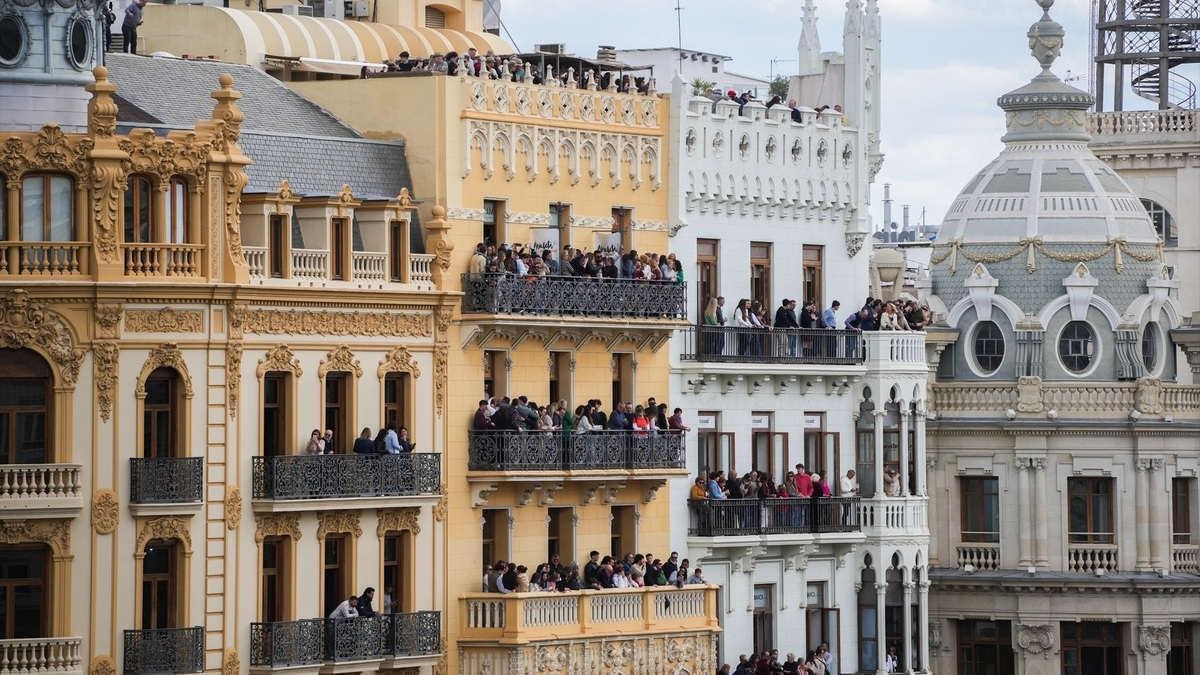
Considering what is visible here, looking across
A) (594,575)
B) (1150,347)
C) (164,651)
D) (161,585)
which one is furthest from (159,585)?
(1150,347)

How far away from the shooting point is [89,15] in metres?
86.2

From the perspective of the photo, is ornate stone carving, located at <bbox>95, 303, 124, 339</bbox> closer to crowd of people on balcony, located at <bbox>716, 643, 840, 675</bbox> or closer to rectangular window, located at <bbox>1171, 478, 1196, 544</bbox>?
crowd of people on balcony, located at <bbox>716, 643, 840, 675</bbox>

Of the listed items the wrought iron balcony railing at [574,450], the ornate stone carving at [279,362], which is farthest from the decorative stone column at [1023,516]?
the ornate stone carving at [279,362]

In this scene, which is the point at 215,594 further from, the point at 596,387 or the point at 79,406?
the point at 596,387

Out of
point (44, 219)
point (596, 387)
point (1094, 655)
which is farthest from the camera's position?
point (1094, 655)

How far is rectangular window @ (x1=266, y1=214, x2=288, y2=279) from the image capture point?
284ft

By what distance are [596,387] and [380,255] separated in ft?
27.6

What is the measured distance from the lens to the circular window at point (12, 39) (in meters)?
85.1

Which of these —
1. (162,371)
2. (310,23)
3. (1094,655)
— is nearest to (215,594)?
(162,371)

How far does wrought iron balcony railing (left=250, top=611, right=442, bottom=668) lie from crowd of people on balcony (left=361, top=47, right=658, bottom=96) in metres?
12.4

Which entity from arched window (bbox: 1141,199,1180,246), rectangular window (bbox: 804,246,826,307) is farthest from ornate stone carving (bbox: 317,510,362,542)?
arched window (bbox: 1141,199,1180,246)

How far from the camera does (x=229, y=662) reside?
85.1 meters

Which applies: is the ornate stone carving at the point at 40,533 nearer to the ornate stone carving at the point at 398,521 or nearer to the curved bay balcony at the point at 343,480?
the curved bay balcony at the point at 343,480

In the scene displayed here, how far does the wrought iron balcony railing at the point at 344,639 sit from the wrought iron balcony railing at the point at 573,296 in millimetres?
7148
